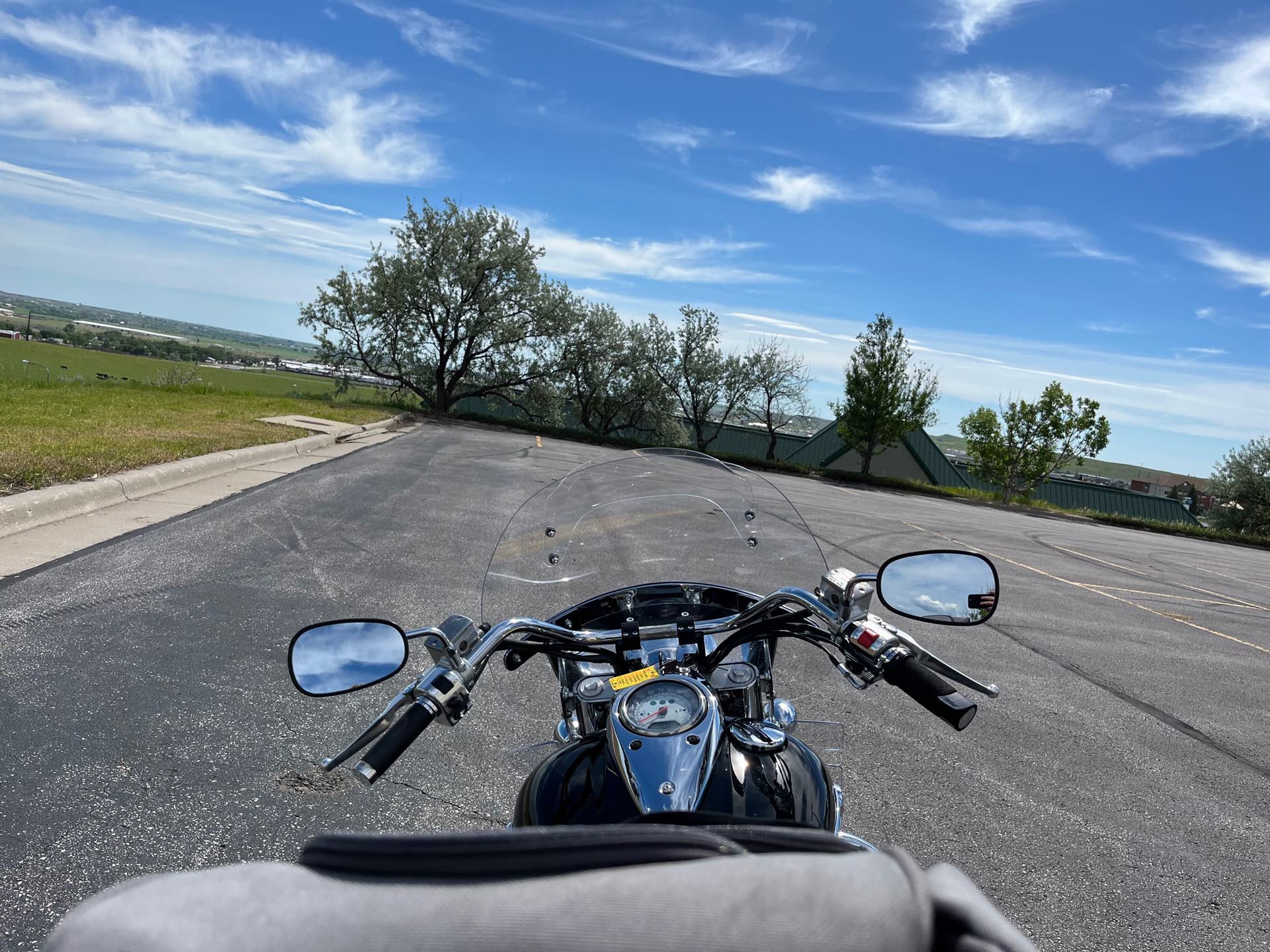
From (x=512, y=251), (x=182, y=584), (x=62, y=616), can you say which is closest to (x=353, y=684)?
(x=62, y=616)

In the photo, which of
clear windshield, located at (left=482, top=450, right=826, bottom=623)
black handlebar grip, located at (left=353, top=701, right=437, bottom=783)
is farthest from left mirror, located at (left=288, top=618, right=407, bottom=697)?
clear windshield, located at (left=482, top=450, right=826, bottom=623)

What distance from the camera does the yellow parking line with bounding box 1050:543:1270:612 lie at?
1353 centimetres

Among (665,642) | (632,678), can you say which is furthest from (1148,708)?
(632,678)

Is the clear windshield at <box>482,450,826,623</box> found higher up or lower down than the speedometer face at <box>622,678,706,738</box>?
higher up

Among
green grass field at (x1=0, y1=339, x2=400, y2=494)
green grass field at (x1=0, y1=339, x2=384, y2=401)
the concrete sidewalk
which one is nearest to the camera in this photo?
the concrete sidewalk

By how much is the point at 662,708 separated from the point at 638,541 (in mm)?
920

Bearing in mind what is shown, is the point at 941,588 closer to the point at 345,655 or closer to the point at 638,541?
the point at 638,541

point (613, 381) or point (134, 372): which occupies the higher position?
point (613, 381)

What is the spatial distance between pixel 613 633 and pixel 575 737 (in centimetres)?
28

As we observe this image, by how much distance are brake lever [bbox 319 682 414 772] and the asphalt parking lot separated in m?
1.30

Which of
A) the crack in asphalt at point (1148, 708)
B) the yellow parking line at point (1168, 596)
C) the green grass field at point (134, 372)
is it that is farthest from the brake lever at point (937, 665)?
the green grass field at point (134, 372)

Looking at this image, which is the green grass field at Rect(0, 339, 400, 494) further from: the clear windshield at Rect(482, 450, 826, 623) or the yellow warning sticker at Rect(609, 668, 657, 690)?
the yellow warning sticker at Rect(609, 668, 657, 690)

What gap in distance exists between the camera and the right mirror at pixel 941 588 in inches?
92.0

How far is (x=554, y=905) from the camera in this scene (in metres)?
0.81
